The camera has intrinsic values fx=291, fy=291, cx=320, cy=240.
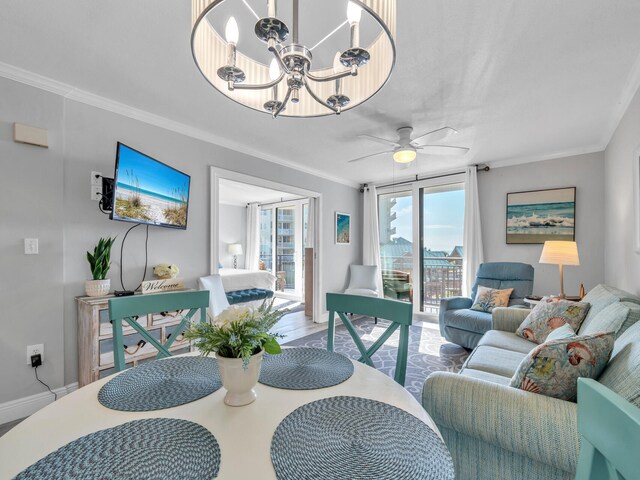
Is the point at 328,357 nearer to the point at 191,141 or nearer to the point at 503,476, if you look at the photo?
the point at 503,476

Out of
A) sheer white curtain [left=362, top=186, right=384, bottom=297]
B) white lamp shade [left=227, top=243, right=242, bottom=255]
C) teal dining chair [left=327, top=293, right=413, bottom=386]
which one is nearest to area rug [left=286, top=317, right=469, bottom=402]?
teal dining chair [left=327, top=293, right=413, bottom=386]

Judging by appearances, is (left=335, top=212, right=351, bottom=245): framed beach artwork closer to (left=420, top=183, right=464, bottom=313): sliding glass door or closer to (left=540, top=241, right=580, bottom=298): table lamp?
(left=420, top=183, right=464, bottom=313): sliding glass door

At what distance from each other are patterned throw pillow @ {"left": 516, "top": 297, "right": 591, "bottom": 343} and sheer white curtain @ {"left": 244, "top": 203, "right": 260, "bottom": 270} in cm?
616

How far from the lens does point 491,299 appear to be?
3424 millimetres

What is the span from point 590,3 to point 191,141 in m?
3.18

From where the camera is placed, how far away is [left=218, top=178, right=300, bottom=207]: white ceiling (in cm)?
598

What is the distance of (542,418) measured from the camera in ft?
3.48

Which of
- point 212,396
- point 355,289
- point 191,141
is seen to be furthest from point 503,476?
point 355,289

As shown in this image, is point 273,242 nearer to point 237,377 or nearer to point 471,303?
point 471,303

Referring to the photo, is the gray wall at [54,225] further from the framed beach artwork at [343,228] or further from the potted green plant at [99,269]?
the framed beach artwork at [343,228]

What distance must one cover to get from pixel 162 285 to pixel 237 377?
83.5 inches


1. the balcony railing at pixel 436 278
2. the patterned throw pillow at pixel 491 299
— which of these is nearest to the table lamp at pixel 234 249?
the balcony railing at pixel 436 278

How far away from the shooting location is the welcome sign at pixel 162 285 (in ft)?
8.29

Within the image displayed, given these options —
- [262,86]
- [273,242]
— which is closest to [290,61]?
[262,86]
